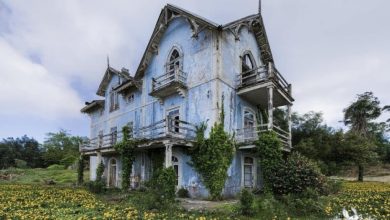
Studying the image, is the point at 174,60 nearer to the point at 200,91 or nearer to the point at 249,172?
the point at 200,91

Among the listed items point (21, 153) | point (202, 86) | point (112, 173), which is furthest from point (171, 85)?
point (21, 153)

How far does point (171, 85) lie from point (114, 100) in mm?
11025

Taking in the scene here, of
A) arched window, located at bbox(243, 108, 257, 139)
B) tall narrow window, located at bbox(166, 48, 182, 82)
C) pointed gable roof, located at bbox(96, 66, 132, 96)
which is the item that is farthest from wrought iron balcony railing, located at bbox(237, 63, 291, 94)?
pointed gable roof, located at bbox(96, 66, 132, 96)

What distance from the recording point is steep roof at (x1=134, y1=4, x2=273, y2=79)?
18.4m

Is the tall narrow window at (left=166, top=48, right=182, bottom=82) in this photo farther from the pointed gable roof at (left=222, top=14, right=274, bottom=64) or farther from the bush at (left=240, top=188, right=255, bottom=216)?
the bush at (left=240, top=188, right=255, bottom=216)

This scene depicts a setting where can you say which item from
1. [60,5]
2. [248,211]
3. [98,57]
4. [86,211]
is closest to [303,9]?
[248,211]

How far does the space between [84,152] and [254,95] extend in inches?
628

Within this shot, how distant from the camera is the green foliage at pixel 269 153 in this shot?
16.1m

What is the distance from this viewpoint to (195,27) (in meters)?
18.6

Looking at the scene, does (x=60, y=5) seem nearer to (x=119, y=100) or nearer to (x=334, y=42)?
(x=119, y=100)

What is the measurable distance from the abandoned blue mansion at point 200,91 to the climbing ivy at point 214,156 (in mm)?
583

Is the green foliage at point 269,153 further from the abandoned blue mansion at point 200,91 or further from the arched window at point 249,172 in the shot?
the arched window at point 249,172

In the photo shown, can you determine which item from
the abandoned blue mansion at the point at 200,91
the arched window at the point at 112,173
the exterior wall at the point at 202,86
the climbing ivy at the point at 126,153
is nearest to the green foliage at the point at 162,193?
A: the abandoned blue mansion at the point at 200,91

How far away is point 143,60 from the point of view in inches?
904
